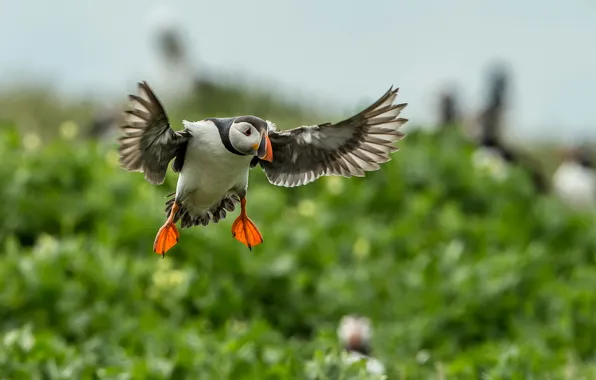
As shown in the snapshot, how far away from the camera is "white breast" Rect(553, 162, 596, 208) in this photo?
58.7 feet

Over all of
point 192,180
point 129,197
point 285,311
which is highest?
point 192,180

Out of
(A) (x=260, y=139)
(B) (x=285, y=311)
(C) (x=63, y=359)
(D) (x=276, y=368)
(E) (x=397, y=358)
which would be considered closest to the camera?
(A) (x=260, y=139)

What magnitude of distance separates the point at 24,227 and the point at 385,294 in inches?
127

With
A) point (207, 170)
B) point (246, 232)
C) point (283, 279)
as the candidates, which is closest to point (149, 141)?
point (207, 170)

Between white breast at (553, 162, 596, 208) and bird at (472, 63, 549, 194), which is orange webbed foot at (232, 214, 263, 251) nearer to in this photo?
bird at (472, 63, 549, 194)

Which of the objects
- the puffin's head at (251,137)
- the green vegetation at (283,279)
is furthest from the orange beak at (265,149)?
the green vegetation at (283,279)

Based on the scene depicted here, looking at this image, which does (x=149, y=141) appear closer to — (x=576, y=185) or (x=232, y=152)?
(x=232, y=152)

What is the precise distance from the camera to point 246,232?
2293 millimetres

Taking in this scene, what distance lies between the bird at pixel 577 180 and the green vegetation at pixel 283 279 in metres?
5.23

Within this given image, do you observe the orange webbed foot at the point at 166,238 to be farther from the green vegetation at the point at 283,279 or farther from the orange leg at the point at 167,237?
the green vegetation at the point at 283,279

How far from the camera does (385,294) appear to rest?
9781mm

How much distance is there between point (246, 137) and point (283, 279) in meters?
7.37

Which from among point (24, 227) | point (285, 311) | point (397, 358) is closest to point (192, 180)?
point (397, 358)

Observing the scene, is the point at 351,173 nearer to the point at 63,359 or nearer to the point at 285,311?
the point at 63,359
